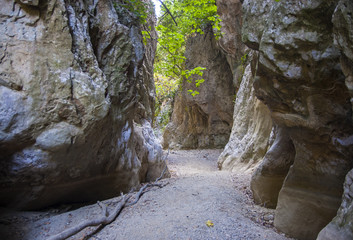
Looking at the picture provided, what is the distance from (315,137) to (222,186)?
2.59 m

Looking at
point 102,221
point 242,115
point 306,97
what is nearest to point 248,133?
point 242,115

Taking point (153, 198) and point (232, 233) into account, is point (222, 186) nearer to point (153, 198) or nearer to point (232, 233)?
point (153, 198)

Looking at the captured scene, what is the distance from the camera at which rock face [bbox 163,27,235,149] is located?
49.2ft

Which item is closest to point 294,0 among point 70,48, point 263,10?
point 263,10

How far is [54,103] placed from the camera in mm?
3379

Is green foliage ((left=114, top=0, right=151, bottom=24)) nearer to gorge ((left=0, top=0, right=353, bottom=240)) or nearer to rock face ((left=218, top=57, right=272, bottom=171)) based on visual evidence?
gorge ((left=0, top=0, right=353, bottom=240))

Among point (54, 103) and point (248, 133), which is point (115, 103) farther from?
point (248, 133)

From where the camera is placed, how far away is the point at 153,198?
444 cm

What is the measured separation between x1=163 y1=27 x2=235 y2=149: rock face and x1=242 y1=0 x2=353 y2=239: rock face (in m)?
11.6

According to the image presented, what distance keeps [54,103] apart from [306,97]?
3.60 meters

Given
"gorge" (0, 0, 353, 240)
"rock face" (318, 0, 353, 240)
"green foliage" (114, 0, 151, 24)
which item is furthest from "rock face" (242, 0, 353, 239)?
"green foliage" (114, 0, 151, 24)

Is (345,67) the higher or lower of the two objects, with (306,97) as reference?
higher

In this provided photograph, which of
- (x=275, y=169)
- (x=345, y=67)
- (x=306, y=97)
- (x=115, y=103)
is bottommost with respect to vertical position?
(x=275, y=169)

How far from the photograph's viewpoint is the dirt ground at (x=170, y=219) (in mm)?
2922
